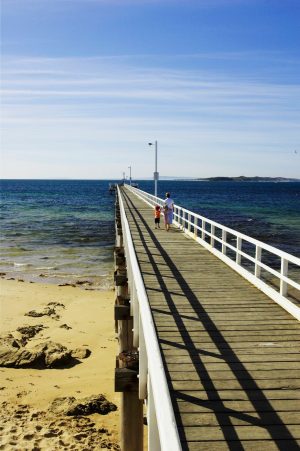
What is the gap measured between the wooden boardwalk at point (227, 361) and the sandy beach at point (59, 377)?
270 cm

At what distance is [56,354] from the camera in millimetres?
11656

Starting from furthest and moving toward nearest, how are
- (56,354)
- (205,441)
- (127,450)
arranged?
(56,354), (127,450), (205,441)

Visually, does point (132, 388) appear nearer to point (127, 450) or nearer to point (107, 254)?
point (127, 450)

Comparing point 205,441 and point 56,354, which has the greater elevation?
point 205,441

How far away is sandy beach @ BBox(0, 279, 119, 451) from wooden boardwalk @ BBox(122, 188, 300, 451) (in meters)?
2.70

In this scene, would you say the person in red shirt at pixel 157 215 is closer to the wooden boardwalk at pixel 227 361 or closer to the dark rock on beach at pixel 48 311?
the dark rock on beach at pixel 48 311

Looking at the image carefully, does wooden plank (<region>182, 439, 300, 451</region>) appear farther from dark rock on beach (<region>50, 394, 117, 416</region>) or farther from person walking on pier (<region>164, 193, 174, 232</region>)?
person walking on pier (<region>164, 193, 174, 232</region>)

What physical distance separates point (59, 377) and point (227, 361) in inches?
249

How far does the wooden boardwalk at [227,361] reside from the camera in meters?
4.27

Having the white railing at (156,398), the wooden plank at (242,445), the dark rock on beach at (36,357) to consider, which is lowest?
the dark rock on beach at (36,357)

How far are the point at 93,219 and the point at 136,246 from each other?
128ft

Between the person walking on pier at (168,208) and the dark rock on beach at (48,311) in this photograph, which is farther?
the person walking on pier at (168,208)

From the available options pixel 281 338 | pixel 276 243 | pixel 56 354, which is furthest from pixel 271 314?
pixel 276 243

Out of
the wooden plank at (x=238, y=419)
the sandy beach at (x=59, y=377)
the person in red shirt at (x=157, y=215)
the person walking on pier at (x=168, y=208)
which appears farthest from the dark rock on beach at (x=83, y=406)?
the person in red shirt at (x=157, y=215)
